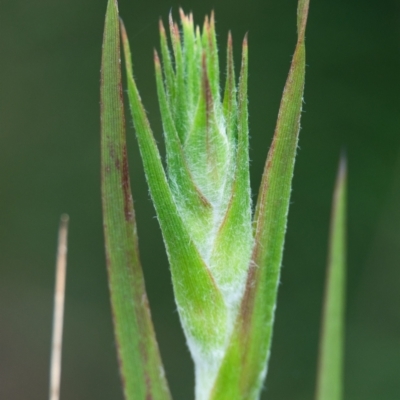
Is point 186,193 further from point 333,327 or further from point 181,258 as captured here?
point 333,327

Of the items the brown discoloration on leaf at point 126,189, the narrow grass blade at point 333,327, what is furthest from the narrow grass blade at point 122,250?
the narrow grass blade at point 333,327

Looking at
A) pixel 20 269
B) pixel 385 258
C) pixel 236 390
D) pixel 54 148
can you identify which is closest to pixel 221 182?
pixel 236 390

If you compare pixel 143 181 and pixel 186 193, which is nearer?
pixel 186 193

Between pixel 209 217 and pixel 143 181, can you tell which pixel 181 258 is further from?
pixel 143 181

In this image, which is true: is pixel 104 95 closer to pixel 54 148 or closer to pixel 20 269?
pixel 54 148

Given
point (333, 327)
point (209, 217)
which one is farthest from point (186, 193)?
point (333, 327)

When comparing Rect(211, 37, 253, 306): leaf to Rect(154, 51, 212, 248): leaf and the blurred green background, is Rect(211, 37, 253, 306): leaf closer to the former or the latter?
Rect(154, 51, 212, 248): leaf

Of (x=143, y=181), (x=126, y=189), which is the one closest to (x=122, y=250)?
(x=126, y=189)

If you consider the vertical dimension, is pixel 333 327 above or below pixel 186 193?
below
